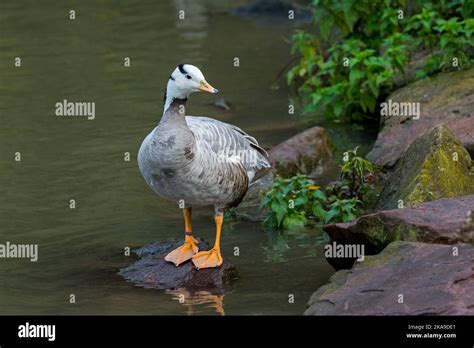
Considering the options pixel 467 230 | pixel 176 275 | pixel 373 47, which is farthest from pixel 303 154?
pixel 467 230

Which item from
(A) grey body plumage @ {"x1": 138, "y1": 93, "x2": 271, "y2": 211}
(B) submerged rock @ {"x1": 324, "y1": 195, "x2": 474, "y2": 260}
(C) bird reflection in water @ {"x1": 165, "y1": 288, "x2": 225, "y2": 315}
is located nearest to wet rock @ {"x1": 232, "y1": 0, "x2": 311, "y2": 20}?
(A) grey body plumage @ {"x1": 138, "y1": 93, "x2": 271, "y2": 211}

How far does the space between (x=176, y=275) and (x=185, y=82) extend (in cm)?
158

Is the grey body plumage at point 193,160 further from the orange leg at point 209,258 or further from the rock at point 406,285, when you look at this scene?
the rock at point 406,285

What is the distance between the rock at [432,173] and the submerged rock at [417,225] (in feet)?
2.54

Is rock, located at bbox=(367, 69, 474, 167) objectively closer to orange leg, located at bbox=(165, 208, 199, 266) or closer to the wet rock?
orange leg, located at bbox=(165, 208, 199, 266)

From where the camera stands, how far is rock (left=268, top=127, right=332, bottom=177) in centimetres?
1118

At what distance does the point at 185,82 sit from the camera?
322 inches

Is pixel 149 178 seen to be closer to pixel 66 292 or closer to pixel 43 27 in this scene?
pixel 66 292

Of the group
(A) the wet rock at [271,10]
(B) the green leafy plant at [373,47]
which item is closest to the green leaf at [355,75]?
(B) the green leafy plant at [373,47]

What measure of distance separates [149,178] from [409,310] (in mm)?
2571
